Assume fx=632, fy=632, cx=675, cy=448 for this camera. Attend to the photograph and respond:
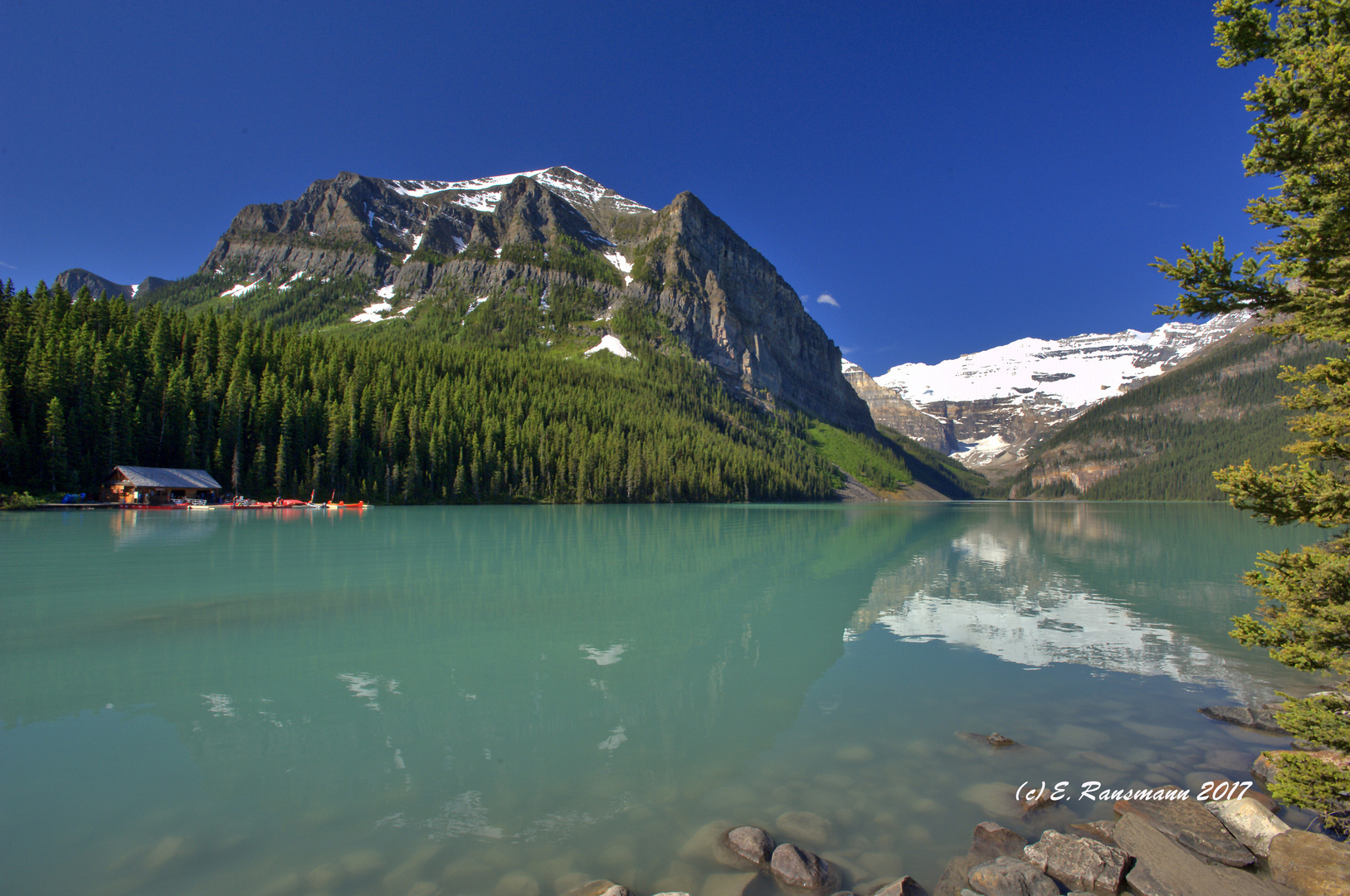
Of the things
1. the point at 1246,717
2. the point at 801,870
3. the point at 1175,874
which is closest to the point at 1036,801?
the point at 1175,874

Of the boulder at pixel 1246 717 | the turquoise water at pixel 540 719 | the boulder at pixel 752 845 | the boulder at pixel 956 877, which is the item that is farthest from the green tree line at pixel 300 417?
the boulder at pixel 1246 717

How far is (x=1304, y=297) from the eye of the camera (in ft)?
29.1

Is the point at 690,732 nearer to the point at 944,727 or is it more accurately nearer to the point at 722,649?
the point at 944,727

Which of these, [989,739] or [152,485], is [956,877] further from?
[152,485]

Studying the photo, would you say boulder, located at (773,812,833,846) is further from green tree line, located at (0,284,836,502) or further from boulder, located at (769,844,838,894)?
green tree line, located at (0,284,836,502)

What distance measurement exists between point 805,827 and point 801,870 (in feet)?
4.30

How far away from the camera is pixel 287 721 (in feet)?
36.2

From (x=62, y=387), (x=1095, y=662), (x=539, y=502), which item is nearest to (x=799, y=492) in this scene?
(x=539, y=502)

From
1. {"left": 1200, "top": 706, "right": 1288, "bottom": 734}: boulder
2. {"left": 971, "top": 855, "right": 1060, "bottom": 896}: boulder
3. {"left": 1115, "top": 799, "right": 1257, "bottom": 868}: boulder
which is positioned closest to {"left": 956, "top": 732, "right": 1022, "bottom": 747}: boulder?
{"left": 1115, "top": 799, "right": 1257, "bottom": 868}: boulder

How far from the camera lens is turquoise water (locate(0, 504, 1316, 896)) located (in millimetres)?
7492

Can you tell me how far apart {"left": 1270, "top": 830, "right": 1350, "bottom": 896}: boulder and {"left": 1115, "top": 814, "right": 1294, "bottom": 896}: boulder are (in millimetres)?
169

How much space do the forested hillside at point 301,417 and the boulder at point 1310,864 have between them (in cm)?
8880

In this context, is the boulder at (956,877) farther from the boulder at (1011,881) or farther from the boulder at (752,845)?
the boulder at (752,845)

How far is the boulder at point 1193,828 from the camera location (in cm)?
720
